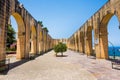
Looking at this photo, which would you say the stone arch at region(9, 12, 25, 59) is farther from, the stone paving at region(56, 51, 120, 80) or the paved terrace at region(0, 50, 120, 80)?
the stone paving at region(56, 51, 120, 80)

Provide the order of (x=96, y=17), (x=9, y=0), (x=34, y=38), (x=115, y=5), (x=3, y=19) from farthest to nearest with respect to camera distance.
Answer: (x=34, y=38)
(x=96, y=17)
(x=115, y=5)
(x=9, y=0)
(x=3, y=19)

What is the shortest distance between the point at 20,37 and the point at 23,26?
1282mm

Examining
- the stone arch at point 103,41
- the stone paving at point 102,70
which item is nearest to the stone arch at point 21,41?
the stone paving at point 102,70

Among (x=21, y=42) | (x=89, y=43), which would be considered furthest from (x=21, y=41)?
(x=89, y=43)

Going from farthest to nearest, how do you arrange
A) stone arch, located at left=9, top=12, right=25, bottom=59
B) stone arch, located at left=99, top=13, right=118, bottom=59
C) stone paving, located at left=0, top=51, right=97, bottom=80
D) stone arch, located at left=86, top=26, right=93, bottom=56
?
stone arch, located at left=86, top=26, right=93, bottom=56 → stone arch, located at left=99, top=13, right=118, bottom=59 → stone arch, located at left=9, top=12, right=25, bottom=59 → stone paving, located at left=0, top=51, right=97, bottom=80

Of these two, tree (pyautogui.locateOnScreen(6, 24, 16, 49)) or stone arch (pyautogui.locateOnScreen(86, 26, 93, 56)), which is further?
tree (pyautogui.locateOnScreen(6, 24, 16, 49))

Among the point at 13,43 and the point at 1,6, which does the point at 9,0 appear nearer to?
the point at 1,6

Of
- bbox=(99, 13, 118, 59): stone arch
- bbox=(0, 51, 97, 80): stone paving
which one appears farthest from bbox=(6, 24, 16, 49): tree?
bbox=(0, 51, 97, 80): stone paving

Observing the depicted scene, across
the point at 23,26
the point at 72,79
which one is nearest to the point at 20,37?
the point at 23,26

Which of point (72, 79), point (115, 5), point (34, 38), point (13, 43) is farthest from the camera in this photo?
point (13, 43)

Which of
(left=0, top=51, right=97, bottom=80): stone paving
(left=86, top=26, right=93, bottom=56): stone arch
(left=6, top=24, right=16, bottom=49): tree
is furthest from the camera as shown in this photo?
(left=6, top=24, right=16, bottom=49): tree

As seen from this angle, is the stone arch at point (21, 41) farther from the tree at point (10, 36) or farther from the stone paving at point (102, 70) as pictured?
the tree at point (10, 36)

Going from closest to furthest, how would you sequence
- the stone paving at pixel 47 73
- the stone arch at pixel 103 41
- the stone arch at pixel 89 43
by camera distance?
1. the stone paving at pixel 47 73
2. the stone arch at pixel 103 41
3. the stone arch at pixel 89 43

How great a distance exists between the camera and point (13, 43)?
4075cm
